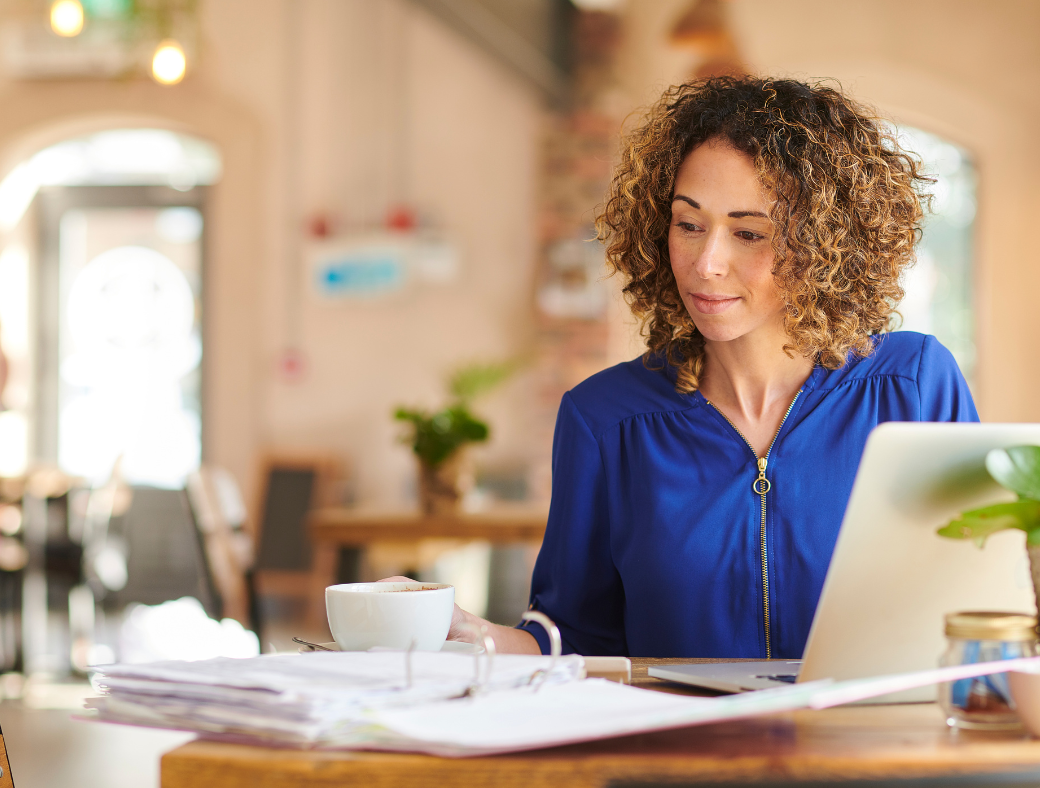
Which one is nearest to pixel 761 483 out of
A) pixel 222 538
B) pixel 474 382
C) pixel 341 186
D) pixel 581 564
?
pixel 581 564

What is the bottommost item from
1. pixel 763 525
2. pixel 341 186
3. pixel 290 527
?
pixel 290 527

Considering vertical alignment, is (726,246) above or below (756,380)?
above

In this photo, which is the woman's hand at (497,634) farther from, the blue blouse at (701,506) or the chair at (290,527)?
the chair at (290,527)

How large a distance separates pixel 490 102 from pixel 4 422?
323cm

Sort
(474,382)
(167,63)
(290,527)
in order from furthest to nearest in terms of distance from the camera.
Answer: (290,527), (167,63), (474,382)

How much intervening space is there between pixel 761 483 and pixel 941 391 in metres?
0.29

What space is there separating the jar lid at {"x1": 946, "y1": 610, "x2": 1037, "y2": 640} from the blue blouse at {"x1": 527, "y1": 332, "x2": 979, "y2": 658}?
1.80 ft

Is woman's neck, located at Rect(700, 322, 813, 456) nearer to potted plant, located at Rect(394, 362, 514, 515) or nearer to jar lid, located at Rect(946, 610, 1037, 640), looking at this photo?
jar lid, located at Rect(946, 610, 1037, 640)

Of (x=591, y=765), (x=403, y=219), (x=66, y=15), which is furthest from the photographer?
(x=403, y=219)

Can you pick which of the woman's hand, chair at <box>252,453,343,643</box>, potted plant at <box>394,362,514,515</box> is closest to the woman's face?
the woman's hand

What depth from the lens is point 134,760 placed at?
10.6ft

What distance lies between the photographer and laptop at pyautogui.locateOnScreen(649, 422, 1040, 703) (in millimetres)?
766

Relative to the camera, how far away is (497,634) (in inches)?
46.1

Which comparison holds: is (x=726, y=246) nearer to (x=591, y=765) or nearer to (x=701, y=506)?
(x=701, y=506)
